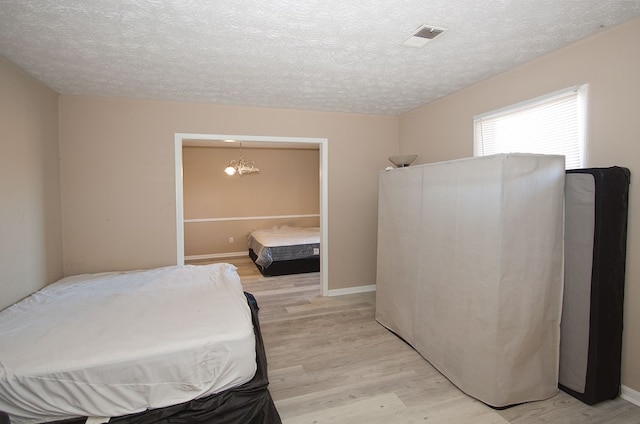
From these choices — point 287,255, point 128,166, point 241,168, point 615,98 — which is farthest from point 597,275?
point 241,168

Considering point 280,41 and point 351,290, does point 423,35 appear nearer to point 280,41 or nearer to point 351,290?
point 280,41

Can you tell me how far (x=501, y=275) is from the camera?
81.6 inches

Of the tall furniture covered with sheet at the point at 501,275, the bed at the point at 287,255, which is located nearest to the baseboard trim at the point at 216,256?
the bed at the point at 287,255

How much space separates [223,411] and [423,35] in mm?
2568

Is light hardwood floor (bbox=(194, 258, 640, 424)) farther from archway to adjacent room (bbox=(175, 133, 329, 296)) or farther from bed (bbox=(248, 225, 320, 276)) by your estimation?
bed (bbox=(248, 225, 320, 276))

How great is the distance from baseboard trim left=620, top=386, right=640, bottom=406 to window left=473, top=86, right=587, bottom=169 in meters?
1.50

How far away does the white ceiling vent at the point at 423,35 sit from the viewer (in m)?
2.02

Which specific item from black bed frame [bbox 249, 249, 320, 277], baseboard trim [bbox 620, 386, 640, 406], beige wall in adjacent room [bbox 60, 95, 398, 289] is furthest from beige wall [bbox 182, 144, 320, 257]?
baseboard trim [bbox 620, 386, 640, 406]

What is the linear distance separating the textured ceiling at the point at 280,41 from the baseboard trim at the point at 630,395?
2.33 m

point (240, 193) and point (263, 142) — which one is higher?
point (263, 142)

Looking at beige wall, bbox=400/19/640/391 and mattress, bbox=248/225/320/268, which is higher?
beige wall, bbox=400/19/640/391

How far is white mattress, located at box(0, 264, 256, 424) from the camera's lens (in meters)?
1.64

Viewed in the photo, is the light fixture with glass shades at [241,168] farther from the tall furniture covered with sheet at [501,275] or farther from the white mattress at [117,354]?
the tall furniture covered with sheet at [501,275]

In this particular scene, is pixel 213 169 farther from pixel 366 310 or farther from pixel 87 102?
pixel 366 310
